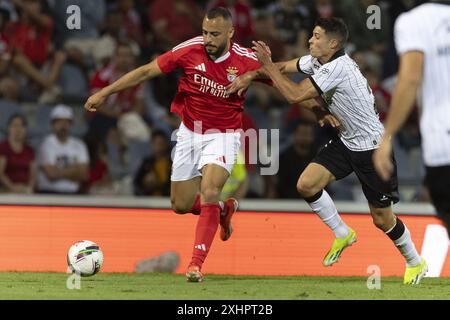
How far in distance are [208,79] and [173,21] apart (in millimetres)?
5788

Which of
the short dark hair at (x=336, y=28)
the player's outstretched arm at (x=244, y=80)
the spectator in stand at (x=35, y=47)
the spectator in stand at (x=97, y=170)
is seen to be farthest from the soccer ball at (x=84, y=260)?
the spectator in stand at (x=35, y=47)

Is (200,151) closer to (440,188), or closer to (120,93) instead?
(440,188)

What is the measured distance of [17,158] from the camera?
12438 mm

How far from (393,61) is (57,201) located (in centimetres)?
621

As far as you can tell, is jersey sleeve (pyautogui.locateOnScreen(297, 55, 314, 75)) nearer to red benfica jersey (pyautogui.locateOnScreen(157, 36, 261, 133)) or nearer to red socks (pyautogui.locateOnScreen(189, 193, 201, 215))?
red benfica jersey (pyautogui.locateOnScreen(157, 36, 261, 133))

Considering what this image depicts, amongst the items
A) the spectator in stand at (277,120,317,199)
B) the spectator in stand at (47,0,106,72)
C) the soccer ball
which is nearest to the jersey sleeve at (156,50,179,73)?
the soccer ball

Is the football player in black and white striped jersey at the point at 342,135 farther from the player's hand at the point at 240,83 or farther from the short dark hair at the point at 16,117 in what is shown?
the short dark hair at the point at 16,117

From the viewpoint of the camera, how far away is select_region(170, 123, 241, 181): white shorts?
8.91 metres

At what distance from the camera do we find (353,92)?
8.67 metres

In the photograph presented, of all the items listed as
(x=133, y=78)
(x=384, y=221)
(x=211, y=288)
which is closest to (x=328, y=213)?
(x=384, y=221)

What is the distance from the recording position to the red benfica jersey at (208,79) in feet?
29.3

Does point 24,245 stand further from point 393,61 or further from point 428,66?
point 393,61
